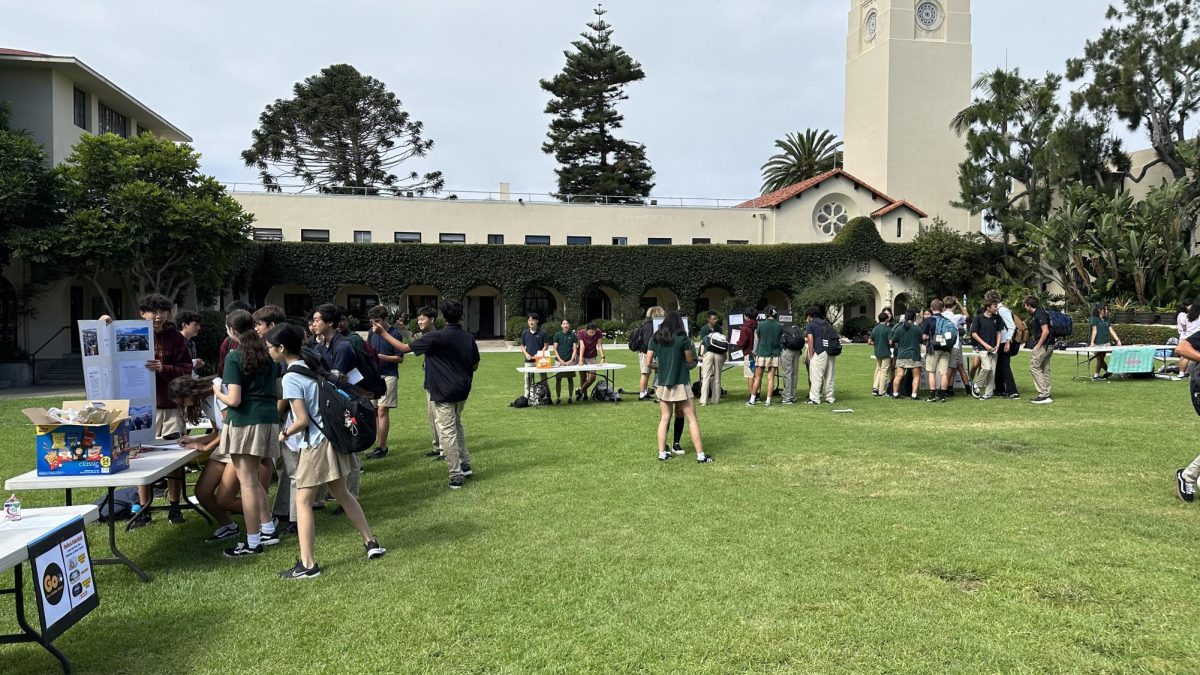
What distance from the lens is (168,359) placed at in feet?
22.0

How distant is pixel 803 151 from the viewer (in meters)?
55.8

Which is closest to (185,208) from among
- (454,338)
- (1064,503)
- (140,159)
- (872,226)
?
(140,159)

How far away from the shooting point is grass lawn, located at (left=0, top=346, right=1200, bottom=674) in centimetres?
381

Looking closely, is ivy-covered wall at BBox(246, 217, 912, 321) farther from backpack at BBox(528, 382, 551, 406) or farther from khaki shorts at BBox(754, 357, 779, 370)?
khaki shorts at BBox(754, 357, 779, 370)

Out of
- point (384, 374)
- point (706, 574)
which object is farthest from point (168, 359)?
point (706, 574)

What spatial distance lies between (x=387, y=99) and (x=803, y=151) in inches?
1149

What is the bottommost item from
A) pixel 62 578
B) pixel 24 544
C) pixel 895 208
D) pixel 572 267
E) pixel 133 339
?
pixel 62 578

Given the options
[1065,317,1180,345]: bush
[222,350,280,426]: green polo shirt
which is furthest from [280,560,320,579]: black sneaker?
[1065,317,1180,345]: bush

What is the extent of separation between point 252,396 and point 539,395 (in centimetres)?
859

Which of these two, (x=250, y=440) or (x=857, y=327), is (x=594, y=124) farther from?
(x=250, y=440)

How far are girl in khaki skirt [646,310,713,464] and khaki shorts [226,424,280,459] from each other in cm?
413

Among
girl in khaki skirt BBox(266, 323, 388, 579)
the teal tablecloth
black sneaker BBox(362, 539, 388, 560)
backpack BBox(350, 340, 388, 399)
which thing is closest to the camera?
girl in khaki skirt BBox(266, 323, 388, 579)

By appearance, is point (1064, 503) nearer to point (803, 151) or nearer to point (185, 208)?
point (185, 208)

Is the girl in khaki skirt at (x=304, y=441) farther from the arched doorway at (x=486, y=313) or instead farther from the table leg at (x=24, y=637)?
the arched doorway at (x=486, y=313)
